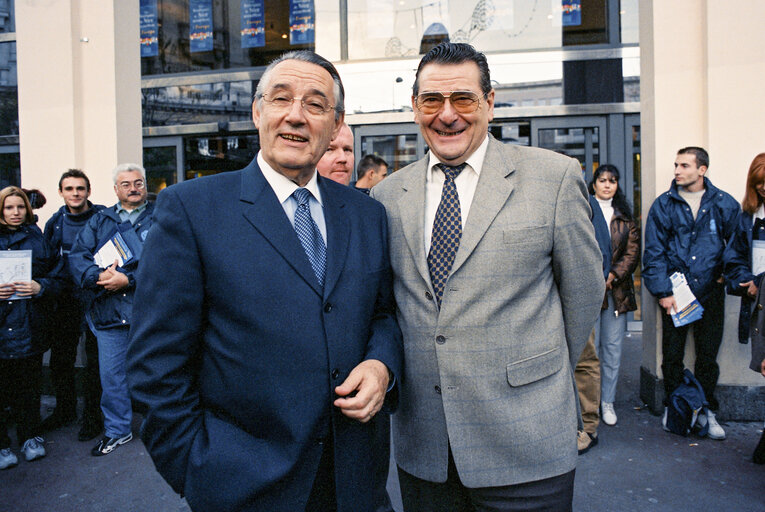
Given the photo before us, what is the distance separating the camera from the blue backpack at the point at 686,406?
4.10 meters

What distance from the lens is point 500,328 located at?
1.70 metres

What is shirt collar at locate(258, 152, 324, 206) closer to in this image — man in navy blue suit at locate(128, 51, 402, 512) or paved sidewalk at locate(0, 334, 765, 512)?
man in navy blue suit at locate(128, 51, 402, 512)

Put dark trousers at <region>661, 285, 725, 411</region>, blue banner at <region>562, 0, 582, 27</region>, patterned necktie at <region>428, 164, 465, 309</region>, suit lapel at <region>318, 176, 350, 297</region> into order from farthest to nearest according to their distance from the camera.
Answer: blue banner at <region>562, 0, 582, 27</region> < dark trousers at <region>661, 285, 725, 411</region> < patterned necktie at <region>428, 164, 465, 309</region> < suit lapel at <region>318, 176, 350, 297</region>

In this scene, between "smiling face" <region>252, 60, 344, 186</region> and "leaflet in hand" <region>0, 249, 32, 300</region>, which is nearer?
"smiling face" <region>252, 60, 344, 186</region>

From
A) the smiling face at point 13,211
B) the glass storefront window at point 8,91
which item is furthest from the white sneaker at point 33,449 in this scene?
the glass storefront window at point 8,91

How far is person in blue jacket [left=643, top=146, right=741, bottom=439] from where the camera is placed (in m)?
4.18

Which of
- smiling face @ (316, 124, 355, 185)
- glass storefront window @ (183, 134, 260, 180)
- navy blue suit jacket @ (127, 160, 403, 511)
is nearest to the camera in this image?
navy blue suit jacket @ (127, 160, 403, 511)

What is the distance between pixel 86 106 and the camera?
216 inches

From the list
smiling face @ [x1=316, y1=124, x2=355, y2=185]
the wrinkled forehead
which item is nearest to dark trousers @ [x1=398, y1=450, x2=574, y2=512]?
the wrinkled forehead

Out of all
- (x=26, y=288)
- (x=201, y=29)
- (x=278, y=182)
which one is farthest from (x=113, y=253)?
(x=201, y=29)

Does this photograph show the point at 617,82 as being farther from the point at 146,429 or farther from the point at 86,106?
the point at 146,429

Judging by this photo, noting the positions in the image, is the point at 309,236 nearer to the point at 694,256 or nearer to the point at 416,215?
the point at 416,215

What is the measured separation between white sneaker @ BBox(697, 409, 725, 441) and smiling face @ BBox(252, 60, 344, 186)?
389 centimetres

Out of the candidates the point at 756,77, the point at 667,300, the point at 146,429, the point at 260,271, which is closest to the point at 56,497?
the point at 146,429
